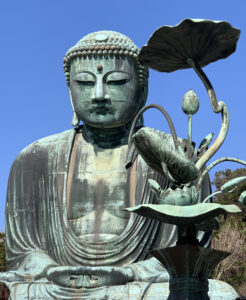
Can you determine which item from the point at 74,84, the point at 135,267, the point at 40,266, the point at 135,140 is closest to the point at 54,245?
the point at 40,266

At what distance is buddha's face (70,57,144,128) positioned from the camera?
12.5m

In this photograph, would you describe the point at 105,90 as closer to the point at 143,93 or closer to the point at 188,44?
the point at 143,93

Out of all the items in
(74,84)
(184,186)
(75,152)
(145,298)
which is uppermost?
(74,84)

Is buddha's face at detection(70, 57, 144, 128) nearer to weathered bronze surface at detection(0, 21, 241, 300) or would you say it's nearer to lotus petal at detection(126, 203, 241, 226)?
weathered bronze surface at detection(0, 21, 241, 300)

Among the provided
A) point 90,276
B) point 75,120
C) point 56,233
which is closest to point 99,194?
point 56,233

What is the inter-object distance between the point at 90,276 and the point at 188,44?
3.34m

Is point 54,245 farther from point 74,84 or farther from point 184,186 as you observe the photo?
point 184,186

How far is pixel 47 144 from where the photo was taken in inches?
512

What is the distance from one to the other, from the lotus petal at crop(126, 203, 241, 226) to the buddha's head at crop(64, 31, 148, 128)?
13.1 feet

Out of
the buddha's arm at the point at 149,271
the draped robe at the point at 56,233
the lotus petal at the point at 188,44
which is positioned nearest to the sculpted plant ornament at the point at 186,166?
the lotus petal at the point at 188,44

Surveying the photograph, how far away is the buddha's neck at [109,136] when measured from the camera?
12.9m

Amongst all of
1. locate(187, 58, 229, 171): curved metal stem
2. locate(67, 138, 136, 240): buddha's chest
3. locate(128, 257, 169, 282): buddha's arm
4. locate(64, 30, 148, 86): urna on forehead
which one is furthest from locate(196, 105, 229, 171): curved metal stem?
locate(64, 30, 148, 86): urna on forehead

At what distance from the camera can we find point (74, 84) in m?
12.8

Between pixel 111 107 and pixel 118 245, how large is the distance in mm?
1822
